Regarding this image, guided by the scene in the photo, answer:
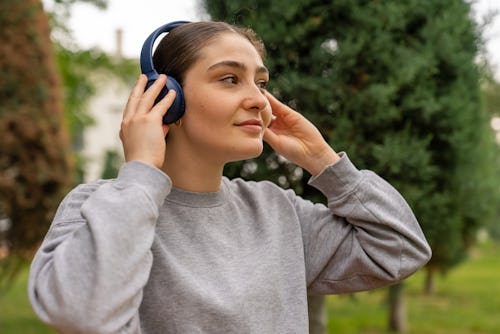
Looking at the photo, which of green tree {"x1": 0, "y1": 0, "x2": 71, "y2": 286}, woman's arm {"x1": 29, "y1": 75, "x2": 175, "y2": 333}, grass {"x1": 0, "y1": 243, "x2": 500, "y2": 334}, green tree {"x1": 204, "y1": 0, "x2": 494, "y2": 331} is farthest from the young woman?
green tree {"x1": 0, "y1": 0, "x2": 71, "y2": 286}

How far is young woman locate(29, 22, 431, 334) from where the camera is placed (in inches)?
54.7

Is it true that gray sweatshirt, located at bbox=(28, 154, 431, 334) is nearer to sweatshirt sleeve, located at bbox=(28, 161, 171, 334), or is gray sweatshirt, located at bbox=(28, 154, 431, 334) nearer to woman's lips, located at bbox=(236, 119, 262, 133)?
sweatshirt sleeve, located at bbox=(28, 161, 171, 334)

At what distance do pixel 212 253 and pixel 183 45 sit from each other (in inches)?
21.9

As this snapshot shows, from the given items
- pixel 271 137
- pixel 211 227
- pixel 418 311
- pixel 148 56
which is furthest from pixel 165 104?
pixel 418 311

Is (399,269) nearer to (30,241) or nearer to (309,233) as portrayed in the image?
(309,233)

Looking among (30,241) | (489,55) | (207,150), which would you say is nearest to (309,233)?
(207,150)

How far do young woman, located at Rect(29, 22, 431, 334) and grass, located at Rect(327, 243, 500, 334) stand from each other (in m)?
4.82

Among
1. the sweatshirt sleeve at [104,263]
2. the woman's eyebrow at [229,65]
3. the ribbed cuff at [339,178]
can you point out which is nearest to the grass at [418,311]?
the ribbed cuff at [339,178]

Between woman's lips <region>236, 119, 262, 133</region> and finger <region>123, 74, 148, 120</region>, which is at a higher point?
finger <region>123, 74, 148, 120</region>

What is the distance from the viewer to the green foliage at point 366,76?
314 centimetres

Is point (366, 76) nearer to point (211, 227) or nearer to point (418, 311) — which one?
point (211, 227)

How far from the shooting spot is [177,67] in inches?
69.2

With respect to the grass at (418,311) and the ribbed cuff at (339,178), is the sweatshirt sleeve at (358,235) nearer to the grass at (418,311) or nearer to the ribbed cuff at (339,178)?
the ribbed cuff at (339,178)

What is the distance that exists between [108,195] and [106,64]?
11.8 m
